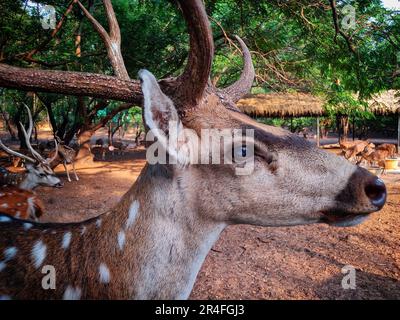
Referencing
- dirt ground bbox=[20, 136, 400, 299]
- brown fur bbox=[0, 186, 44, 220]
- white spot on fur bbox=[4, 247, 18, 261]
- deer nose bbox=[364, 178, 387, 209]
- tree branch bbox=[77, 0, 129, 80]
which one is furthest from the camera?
brown fur bbox=[0, 186, 44, 220]

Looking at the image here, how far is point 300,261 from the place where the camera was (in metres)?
4.20

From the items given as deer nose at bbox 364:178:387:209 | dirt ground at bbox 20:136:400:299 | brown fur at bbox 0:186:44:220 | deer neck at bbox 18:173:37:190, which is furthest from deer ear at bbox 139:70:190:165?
deer neck at bbox 18:173:37:190

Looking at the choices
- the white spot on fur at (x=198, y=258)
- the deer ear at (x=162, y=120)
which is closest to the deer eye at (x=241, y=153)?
the deer ear at (x=162, y=120)

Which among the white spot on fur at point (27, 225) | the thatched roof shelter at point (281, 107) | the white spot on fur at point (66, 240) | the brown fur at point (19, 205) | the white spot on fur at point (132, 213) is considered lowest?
the brown fur at point (19, 205)

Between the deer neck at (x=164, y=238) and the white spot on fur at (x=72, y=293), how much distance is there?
264mm

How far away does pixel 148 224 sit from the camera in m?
1.64

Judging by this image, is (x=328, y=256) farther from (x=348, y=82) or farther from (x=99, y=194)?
(x=99, y=194)

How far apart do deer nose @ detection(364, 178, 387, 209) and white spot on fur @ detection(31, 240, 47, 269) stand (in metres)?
1.64

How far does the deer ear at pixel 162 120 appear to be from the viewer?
54.9 inches

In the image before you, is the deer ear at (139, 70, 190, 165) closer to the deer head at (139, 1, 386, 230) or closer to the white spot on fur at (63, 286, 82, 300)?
the deer head at (139, 1, 386, 230)

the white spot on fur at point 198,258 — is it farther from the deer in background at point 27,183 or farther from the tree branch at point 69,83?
the deer in background at point 27,183

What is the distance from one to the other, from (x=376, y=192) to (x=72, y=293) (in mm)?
1518

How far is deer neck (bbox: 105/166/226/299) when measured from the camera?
1.59m
